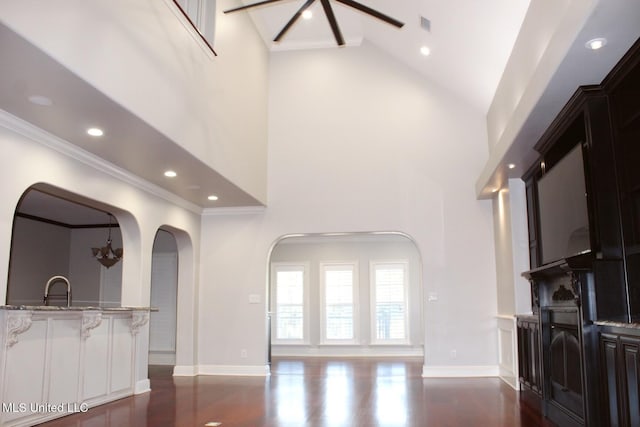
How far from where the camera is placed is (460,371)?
26.8ft

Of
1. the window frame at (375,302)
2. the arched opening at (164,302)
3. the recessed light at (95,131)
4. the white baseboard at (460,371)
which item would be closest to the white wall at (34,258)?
the arched opening at (164,302)

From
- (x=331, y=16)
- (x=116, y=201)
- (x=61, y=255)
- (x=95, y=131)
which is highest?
(x=331, y=16)

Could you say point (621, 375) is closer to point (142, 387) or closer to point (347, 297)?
point (142, 387)

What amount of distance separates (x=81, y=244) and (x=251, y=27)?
5451mm

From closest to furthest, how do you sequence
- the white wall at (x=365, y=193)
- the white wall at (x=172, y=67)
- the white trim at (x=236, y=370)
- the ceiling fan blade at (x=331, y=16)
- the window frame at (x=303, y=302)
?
the white wall at (x=172, y=67)
the ceiling fan blade at (x=331, y=16)
the white wall at (x=365, y=193)
the white trim at (x=236, y=370)
the window frame at (x=303, y=302)

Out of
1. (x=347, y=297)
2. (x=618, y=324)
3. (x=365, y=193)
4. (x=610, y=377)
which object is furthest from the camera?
(x=347, y=297)

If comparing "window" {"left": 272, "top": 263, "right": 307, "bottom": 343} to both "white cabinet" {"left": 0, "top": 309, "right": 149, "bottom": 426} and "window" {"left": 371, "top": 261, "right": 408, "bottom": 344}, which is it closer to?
"window" {"left": 371, "top": 261, "right": 408, "bottom": 344}

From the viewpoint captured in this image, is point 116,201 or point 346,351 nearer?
point 116,201

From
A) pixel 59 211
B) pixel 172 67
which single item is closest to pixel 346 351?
pixel 59 211

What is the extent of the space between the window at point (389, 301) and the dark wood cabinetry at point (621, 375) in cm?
849

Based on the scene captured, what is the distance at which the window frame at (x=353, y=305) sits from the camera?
12.3 meters

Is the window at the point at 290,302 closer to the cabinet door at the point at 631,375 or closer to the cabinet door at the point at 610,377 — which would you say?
the cabinet door at the point at 610,377

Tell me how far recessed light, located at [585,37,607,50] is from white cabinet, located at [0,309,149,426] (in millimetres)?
4622

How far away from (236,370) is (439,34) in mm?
5573
